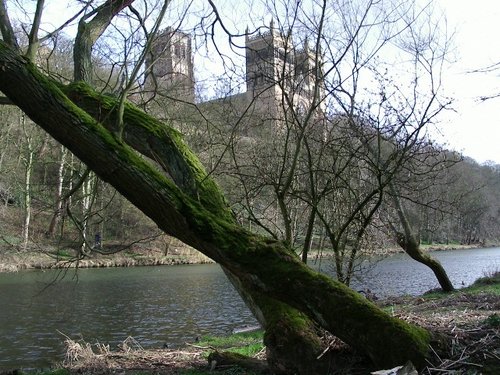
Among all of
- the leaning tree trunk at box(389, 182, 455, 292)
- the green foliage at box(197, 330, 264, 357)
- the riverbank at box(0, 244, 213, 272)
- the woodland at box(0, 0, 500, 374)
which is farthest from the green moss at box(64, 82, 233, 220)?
the riverbank at box(0, 244, 213, 272)

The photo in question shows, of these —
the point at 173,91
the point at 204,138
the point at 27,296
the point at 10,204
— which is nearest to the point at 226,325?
the point at 204,138

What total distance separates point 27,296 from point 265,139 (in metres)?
13.5

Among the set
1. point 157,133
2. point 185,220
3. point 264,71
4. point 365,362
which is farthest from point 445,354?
point 264,71

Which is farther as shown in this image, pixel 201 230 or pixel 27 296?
pixel 27 296

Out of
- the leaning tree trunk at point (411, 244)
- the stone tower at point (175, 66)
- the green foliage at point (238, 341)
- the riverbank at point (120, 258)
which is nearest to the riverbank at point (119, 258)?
the riverbank at point (120, 258)

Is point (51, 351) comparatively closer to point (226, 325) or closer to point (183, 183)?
point (226, 325)

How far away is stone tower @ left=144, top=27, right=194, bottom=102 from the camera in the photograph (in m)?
7.34

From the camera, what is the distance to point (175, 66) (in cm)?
808

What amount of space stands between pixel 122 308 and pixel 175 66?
10.7 metres

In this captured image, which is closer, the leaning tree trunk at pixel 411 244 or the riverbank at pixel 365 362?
the riverbank at pixel 365 362

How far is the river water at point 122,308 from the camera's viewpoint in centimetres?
1162

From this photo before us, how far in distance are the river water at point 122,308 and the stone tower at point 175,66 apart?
11.0 ft

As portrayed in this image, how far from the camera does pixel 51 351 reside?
10852 millimetres

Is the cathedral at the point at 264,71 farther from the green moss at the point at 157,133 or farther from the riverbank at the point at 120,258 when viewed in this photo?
the riverbank at the point at 120,258
